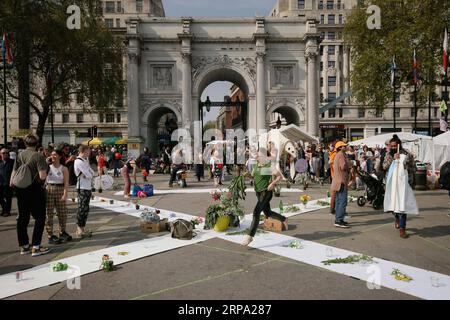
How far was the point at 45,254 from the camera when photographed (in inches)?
254

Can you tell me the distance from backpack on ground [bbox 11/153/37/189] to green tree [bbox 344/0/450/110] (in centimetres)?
2735

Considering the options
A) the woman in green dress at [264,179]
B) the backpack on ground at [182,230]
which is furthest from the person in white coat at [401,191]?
the backpack on ground at [182,230]

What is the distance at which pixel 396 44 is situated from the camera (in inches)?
1104

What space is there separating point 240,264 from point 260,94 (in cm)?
3002

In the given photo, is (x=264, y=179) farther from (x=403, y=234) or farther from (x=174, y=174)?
(x=174, y=174)

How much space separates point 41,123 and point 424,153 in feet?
87.0

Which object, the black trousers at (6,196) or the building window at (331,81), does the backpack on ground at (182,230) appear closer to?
the black trousers at (6,196)

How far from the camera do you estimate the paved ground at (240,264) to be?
4.60 metres

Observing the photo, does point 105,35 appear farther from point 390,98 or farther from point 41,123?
point 390,98

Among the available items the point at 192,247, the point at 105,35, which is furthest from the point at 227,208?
the point at 105,35

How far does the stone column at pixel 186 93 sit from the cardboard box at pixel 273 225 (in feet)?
86.7
